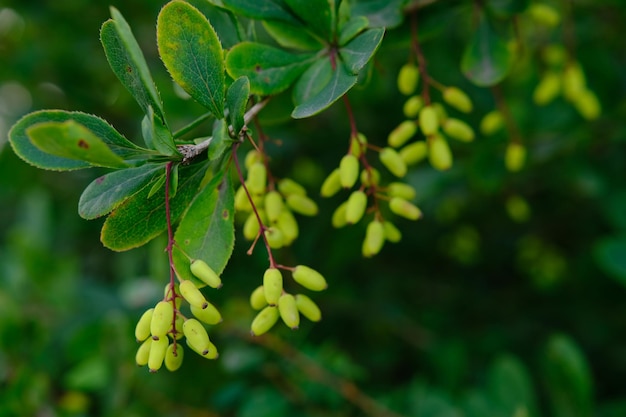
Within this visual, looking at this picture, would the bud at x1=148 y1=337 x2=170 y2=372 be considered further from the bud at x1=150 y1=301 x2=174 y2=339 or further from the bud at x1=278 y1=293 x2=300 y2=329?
the bud at x1=278 y1=293 x2=300 y2=329

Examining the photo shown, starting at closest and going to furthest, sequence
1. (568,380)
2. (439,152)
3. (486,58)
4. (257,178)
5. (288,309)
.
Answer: (288,309)
(257,178)
(439,152)
(486,58)
(568,380)

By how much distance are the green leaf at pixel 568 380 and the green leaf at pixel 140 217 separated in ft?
4.27

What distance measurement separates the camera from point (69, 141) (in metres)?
0.74

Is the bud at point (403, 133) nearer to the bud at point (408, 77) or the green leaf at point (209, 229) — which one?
the bud at point (408, 77)

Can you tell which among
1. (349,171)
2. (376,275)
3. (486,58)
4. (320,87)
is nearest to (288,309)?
(349,171)

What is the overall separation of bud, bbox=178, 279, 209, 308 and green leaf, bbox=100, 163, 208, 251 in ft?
0.36

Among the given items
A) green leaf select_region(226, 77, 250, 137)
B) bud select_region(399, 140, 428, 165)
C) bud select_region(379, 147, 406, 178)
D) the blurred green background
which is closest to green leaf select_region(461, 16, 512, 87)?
the blurred green background

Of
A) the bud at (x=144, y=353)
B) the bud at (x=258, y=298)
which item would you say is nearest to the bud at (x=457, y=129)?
the bud at (x=258, y=298)

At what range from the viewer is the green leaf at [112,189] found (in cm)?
91

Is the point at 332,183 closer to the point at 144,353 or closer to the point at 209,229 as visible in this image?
the point at 209,229

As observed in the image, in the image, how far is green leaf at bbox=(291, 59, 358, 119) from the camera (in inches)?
35.5

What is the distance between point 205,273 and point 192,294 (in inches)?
1.5

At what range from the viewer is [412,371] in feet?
9.39

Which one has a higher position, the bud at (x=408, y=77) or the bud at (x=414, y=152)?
the bud at (x=408, y=77)
